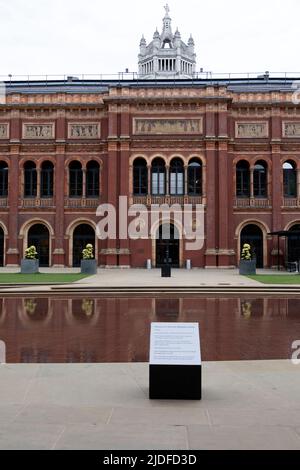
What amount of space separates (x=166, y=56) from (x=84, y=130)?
325 feet

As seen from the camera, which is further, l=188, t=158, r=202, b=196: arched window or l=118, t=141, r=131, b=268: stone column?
l=188, t=158, r=202, b=196: arched window

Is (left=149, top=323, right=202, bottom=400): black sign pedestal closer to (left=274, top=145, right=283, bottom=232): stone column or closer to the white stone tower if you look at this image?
(left=274, top=145, right=283, bottom=232): stone column

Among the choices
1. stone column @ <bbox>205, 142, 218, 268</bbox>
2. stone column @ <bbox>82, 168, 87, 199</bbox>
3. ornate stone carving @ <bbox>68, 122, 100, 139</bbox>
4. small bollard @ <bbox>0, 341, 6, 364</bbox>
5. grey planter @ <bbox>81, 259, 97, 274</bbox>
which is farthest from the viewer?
ornate stone carving @ <bbox>68, 122, 100, 139</bbox>

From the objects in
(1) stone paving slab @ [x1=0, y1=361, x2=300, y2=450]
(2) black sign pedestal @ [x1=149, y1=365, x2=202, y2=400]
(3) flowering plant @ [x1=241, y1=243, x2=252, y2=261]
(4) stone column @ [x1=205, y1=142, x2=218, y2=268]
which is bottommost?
(1) stone paving slab @ [x1=0, y1=361, x2=300, y2=450]

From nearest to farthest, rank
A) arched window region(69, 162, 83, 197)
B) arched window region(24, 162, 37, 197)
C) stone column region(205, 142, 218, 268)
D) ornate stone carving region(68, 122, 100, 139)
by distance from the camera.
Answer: stone column region(205, 142, 218, 268) → ornate stone carving region(68, 122, 100, 139) → arched window region(69, 162, 83, 197) → arched window region(24, 162, 37, 197)

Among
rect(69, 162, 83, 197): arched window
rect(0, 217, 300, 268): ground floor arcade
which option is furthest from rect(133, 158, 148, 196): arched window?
rect(69, 162, 83, 197): arched window

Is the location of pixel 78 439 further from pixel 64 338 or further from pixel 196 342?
pixel 64 338

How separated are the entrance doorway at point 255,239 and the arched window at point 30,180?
19.3m

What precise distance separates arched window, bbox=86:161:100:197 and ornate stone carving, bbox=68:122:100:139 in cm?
242

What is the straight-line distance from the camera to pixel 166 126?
4084cm

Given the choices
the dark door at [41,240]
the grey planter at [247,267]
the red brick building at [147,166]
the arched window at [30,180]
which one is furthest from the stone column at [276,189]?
the arched window at [30,180]

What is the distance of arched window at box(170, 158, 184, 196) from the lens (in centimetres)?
4116

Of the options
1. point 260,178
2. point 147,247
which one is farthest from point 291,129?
point 147,247

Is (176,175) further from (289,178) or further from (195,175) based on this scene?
(289,178)
